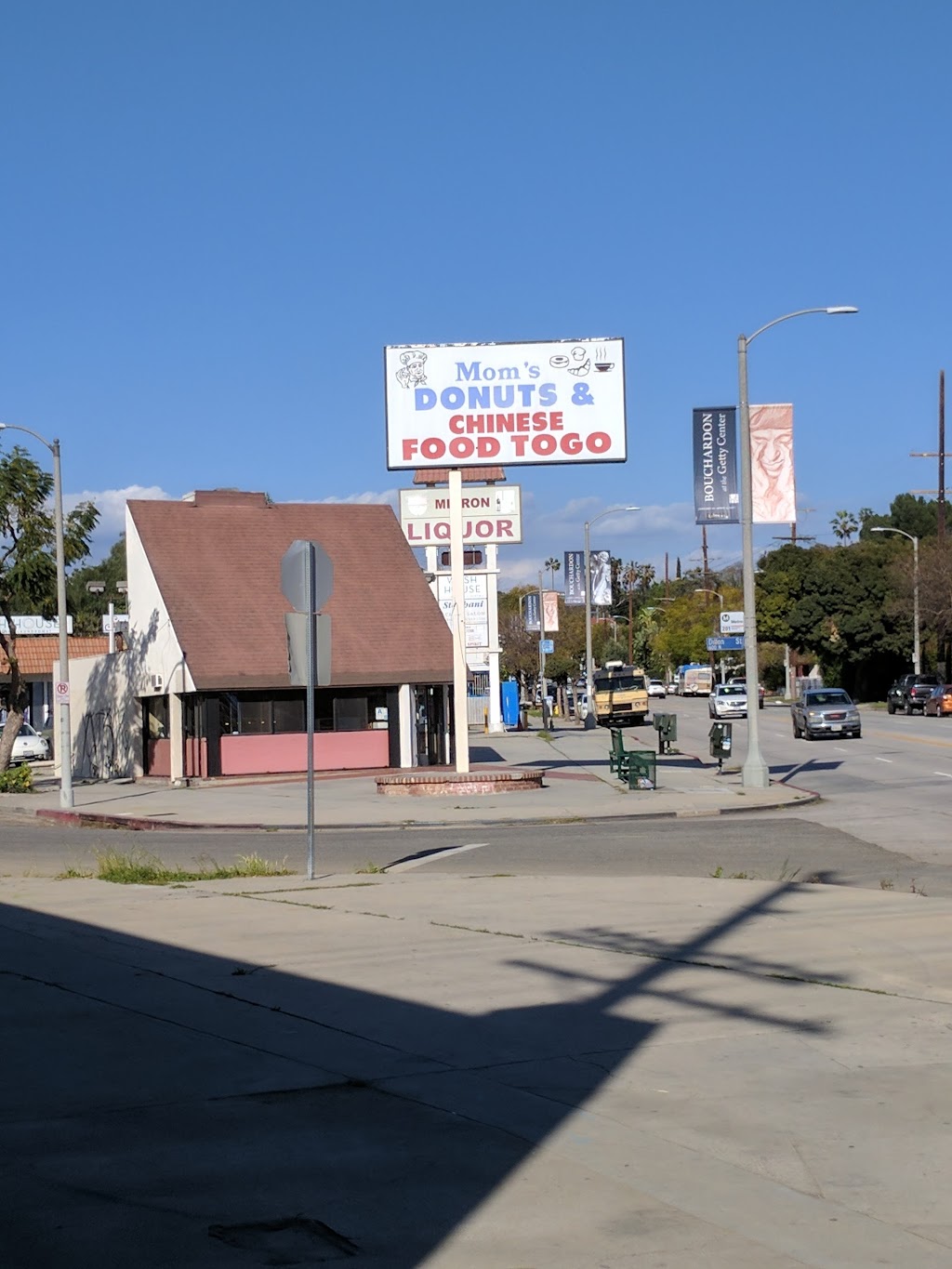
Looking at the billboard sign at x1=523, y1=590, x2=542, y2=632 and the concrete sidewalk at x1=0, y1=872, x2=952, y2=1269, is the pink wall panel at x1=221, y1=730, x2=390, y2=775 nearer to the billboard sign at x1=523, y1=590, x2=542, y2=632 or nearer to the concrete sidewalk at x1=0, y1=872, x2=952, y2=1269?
the concrete sidewalk at x1=0, y1=872, x2=952, y2=1269

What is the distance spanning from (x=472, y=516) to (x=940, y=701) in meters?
22.9

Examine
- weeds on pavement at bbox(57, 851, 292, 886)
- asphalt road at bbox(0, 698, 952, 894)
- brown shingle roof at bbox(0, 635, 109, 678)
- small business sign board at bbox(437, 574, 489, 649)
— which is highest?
small business sign board at bbox(437, 574, 489, 649)

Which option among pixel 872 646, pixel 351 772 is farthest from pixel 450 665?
pixel 872 646

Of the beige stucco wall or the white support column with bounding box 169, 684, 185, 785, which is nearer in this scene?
the white support column with bounding box 169, 684, 185, 785

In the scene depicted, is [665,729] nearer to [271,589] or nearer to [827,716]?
[271,589]

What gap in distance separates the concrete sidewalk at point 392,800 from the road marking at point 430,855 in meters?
4.83

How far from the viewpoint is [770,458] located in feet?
95.5

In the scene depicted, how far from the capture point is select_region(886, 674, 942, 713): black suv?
6825 centimetres

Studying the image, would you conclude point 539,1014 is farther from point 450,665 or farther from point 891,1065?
point 450,665

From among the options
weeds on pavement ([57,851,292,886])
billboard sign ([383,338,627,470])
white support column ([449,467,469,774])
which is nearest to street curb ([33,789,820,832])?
white support column ([449,467,469,774])

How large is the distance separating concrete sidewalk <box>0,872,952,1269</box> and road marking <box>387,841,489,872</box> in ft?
16.4

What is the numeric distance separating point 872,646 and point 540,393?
62.4 m

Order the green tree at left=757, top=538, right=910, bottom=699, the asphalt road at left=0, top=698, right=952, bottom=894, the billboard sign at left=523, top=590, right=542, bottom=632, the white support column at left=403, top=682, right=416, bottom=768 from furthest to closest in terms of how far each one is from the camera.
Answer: the green tree at left=757, top=538, right=910, bottom=699, the billboard sign at left=523, top=590, right=542, bottom=632, the white support column at left=403, top=682, right=416, bottom=768, the asphalt road at left=0, top=698, right=952, bottom=894

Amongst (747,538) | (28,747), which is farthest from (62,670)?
(28,747)
